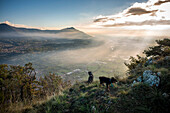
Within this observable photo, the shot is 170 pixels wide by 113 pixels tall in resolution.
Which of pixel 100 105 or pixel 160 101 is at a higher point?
pixel 160 101

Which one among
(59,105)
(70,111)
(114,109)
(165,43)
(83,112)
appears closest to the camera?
(114,109)

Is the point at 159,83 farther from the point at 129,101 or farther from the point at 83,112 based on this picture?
the point at 83,112

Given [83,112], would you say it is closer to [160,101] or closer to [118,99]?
[118,99]

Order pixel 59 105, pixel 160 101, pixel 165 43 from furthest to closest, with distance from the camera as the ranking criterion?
pixel 165 43 → pixel 59 105 → pixel 160 101

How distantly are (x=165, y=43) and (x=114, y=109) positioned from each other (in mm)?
16477

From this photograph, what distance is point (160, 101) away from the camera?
341cm

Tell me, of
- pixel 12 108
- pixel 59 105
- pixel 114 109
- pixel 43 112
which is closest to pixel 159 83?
pixel 114 109

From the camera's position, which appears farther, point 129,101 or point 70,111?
point 70,111

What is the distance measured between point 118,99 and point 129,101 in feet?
1.71

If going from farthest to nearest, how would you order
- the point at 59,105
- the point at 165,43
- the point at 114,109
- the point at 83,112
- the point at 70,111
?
the point at 165,43, the point at 59,105, the point at 70,111, the point at 83,112, the point at 114,109

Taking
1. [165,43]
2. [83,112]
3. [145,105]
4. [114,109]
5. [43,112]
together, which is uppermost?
[165,43]

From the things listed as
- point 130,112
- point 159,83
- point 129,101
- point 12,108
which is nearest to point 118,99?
point 129,101

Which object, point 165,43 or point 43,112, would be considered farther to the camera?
point 165,43

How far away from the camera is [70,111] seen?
14.2ft
